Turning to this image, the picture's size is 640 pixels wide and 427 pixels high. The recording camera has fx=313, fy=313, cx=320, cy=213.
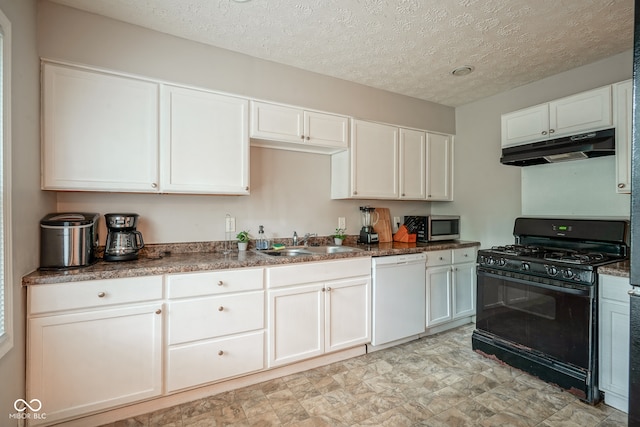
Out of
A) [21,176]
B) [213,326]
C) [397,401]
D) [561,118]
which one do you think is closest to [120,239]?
[21,176]

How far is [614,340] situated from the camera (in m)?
2.00

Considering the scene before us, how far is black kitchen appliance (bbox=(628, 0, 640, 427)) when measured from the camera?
0.67 metres

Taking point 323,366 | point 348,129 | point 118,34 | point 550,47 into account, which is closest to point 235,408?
point 323,366

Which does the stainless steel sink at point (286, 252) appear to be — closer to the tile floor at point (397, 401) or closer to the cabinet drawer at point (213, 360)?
the cabinet drawer at point (213, 360)

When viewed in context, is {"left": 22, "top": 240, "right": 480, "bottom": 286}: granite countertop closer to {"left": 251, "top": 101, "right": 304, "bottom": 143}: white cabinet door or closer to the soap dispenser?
the soap dispenser

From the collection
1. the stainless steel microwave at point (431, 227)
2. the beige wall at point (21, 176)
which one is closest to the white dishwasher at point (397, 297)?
the stainless steel microwave at point (431, 227)

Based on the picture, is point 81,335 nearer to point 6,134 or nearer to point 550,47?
point 6,134

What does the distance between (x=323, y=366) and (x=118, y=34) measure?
2905mm

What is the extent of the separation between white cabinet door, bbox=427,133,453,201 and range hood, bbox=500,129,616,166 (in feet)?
2.74

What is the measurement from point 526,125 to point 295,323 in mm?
2608

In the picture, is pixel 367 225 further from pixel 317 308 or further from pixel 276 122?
pixel 276 122

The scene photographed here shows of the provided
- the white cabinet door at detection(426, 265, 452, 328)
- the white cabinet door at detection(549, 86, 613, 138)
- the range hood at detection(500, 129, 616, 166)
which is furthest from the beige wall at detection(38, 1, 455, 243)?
the white cabinet door at detection(549, 86, 613, 138)

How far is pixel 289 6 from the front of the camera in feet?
6.53

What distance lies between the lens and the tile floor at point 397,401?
1892mm
